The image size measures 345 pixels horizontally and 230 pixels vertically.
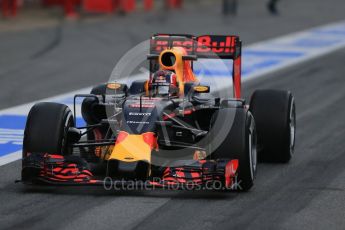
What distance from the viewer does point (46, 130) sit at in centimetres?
1184

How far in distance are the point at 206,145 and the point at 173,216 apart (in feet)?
5.48

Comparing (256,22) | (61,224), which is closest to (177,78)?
(61,224)

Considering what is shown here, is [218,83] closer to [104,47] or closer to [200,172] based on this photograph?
[104,47]

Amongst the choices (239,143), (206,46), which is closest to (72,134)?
(239,143)

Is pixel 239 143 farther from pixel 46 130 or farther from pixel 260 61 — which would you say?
pixel 260 61

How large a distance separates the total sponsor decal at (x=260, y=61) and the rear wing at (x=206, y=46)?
2328 millimetres

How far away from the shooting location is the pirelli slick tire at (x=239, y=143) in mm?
11562

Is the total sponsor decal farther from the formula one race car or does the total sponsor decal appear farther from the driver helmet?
the driver helmet

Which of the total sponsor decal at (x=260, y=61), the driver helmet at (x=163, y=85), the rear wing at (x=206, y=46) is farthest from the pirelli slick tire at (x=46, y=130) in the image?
the rear wing at (x=206, y=46)

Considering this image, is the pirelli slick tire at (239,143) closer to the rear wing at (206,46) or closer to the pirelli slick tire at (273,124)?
the pirelli slick tire at (273,124)

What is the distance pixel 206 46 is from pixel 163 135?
2.56m

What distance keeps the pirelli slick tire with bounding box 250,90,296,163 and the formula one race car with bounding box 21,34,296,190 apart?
0.04 feet

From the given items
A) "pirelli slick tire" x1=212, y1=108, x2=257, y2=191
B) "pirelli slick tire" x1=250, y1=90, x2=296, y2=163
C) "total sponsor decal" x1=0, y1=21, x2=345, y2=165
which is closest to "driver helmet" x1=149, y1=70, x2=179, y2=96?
"pirelli slick tire" x1=212, y1=108, x2=257, y2=191

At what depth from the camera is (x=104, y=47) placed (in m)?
27.9
